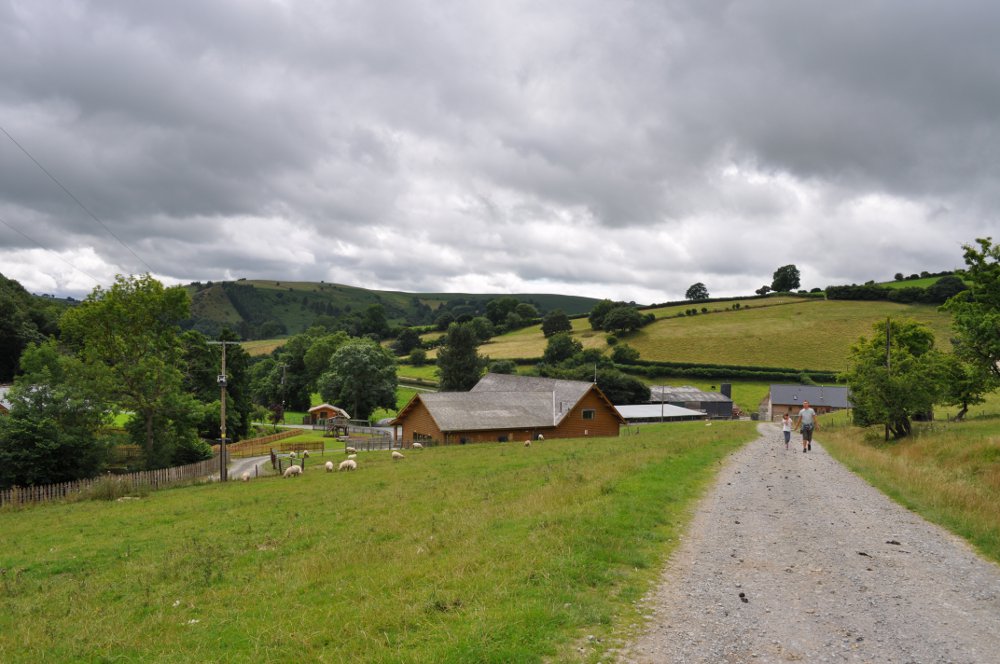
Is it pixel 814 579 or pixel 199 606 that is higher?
pixel 814 579

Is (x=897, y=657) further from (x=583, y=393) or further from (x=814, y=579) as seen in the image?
(x=583, y=393)

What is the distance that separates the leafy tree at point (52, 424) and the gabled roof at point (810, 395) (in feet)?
312

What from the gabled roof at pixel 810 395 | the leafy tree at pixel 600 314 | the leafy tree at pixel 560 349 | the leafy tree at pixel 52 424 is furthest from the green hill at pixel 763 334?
the leafy tree at pixel 52 424

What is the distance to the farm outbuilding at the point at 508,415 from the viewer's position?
56812 millimetres

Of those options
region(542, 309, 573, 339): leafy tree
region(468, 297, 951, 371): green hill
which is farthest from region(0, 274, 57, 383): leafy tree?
region(542, 309, 573, 339): leafy tree

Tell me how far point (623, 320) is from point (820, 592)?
125m

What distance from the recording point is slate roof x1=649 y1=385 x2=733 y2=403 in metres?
101

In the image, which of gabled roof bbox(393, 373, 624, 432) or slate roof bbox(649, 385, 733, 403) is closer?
gabled roof bbox(393, 373, 624, 432)

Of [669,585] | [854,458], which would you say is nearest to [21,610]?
[669,585]

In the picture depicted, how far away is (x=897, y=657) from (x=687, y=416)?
91.0 m

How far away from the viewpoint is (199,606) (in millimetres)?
10461

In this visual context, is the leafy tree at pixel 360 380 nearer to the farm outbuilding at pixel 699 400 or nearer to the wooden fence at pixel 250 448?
the wooden fence at pixel 250 448

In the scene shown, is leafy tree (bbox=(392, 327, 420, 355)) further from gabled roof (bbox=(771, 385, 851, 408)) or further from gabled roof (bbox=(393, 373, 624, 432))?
gabled roof (bbox=(771, 385, 851, 408))

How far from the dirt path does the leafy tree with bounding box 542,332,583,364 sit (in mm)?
106381
